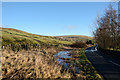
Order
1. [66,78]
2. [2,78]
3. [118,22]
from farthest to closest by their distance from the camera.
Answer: [118,22] < [66,78] < [2,78]

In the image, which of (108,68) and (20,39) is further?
(20,39)

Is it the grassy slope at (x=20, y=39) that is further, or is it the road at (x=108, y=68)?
the grassy slope at (x=20, y=39)

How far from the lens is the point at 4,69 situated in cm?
791

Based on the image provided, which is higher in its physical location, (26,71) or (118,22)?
(118,22)

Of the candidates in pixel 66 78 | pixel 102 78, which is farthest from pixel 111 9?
pixel 66 78

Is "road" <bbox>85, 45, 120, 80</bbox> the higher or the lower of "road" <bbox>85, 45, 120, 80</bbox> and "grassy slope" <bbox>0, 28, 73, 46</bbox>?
the lower

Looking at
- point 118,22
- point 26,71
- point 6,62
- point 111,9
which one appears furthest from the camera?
point 111,9

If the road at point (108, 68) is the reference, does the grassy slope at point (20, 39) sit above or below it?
above

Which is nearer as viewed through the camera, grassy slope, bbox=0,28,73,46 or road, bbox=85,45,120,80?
road, bbox=85,45,120,80

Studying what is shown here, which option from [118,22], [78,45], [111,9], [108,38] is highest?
[111,9]

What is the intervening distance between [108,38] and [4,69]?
96.3 feet

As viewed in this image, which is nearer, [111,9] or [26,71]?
[26,71]

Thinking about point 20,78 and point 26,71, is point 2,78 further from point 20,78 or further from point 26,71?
point 26,71

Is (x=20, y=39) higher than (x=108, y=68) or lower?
higher
